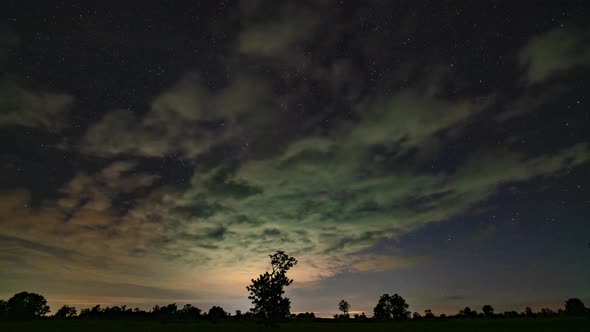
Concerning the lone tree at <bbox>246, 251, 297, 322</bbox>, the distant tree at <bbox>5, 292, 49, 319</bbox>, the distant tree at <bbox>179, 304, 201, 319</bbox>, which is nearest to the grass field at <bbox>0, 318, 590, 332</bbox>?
the lone tree at <bbox>246, 251, 297, 322</bbox>

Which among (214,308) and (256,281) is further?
(214,308)

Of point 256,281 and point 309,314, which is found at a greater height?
point 256,281

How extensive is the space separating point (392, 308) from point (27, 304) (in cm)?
18652

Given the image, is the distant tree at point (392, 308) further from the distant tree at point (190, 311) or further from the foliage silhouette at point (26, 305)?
the foliage silhouette at point (26, 305)

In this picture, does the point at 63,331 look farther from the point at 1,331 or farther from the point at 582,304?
the point at 582,304

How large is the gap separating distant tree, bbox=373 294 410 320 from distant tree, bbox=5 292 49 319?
17158cm

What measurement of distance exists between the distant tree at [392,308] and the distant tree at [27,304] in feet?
563

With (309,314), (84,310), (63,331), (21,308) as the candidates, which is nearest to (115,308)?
(84,310)

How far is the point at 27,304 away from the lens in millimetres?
156625

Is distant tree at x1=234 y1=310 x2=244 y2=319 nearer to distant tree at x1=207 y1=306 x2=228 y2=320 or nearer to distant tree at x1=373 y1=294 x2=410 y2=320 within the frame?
distant tree at x1=207 y1=306 x2=228 y2=320

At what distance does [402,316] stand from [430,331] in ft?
409

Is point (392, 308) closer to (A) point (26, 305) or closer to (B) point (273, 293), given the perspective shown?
(B) point (273, 293)

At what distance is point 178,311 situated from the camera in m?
146

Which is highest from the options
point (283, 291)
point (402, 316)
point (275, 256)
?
point (275, 256)
